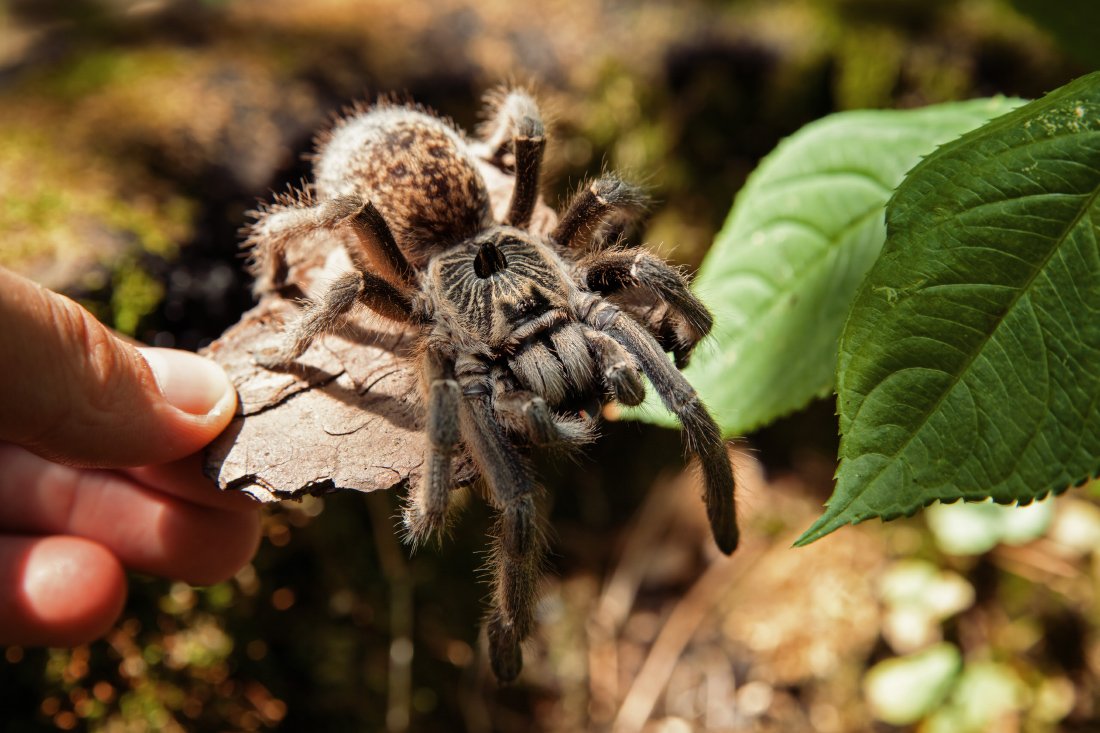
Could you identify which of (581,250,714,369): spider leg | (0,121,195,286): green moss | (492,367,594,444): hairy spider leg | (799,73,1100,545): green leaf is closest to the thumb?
(492,367,594,444): hairy spider leg

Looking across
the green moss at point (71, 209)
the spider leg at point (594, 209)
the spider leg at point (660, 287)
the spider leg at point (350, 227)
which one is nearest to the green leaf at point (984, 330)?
the spider leg at point (660, 287)

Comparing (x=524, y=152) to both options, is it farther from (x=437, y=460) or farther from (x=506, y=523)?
(x=506, y=523)

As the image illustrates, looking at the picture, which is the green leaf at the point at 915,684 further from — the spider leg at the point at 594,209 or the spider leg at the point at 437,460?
the spider leg at the point at 437,460

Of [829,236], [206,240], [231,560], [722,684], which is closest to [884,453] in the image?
[829,236]

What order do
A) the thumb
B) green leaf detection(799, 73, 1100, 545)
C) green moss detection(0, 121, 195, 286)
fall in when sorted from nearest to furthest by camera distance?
green leaf detection(799, 73, 1100, 545)
the thumb
green moss detection(0, 121, 195, 286)

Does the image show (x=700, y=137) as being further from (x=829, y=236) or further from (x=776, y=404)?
(x=776, y=404)

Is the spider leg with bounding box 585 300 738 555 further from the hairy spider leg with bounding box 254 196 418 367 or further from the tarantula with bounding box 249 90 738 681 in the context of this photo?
the hairy spider leg with bounding box 254 196 418 367

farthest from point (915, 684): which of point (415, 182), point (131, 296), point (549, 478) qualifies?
point (131, 296)
